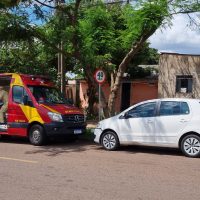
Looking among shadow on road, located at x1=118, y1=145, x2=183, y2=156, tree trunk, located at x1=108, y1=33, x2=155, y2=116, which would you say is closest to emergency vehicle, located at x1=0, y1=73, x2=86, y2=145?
shadow on road, located at x1=118, y1=145, x2=183, y2=156

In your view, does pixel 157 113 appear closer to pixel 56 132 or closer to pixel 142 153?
pixel 142 153

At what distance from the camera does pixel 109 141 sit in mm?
13625

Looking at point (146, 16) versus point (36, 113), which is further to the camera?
point (146, 16)

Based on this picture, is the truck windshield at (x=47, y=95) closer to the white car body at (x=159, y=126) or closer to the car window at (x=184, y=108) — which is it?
the white car body at (x=159, y=126)

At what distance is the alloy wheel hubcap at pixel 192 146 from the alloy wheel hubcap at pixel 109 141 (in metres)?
2.34

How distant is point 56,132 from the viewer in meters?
14.6

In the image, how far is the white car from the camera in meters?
12.1

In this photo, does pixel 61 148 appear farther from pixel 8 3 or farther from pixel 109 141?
pixel 8 3

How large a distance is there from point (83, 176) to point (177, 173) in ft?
6.73

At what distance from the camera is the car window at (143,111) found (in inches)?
509

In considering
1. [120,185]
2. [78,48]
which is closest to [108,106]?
[78,48]

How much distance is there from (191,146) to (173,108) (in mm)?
1197

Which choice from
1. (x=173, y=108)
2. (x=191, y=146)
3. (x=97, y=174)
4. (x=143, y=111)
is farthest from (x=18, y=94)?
(x=97, y=174)

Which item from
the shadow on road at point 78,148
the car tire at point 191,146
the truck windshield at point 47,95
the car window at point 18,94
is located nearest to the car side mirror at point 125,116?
the shadow on road at point 78,148
